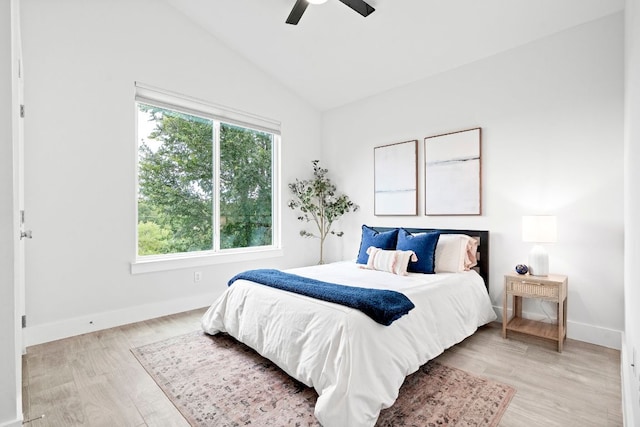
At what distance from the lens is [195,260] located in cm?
380

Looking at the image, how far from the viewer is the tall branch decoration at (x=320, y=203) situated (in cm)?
479

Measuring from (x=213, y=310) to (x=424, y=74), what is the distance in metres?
3.50

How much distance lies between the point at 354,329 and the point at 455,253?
1786 mm

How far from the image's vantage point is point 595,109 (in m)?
2.78

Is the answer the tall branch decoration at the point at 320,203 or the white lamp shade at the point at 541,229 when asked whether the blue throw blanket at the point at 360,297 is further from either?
the tall branch decoration at the point at 320,203

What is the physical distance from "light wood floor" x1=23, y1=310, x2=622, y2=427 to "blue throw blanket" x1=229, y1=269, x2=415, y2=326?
0.79 metres

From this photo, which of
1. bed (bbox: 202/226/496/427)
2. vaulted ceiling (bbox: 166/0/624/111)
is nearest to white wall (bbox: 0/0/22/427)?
bed (bbox: 202/226/496/427)

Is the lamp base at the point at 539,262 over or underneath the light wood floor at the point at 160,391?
over

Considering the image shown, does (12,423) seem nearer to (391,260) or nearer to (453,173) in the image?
(391,260)

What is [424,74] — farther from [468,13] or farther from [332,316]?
[332,316]

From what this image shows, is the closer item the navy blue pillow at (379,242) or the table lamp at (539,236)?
the table lamp at (539,236)

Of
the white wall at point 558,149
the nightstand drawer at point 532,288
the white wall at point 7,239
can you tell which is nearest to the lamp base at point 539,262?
the nightstand drawer at point 532,288

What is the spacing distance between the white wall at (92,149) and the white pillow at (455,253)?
2.70 m

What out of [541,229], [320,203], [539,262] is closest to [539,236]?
[541,229]
